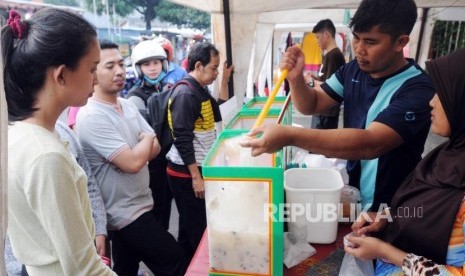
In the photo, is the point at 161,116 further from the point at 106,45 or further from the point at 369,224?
the point at 369,224

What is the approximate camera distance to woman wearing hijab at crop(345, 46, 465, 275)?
867mm

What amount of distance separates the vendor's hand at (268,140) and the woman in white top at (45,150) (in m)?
0.50

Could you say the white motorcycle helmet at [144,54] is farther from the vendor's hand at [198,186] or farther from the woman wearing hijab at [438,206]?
the woman wearing hijab at [438,206]

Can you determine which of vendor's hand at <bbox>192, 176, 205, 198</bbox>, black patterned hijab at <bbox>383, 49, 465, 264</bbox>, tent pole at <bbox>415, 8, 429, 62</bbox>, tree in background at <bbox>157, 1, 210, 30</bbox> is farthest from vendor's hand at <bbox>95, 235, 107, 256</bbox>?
tree in background at <bbox>157, 1, 210, 30</bbox>

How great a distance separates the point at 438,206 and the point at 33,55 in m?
1.17

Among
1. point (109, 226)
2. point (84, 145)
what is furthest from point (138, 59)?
point (109, 226)

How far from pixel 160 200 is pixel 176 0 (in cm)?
162

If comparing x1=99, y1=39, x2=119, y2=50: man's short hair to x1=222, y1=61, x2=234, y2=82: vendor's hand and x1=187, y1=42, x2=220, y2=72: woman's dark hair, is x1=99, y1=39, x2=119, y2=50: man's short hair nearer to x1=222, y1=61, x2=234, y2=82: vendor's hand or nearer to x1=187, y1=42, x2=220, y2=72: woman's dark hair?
x1=187, y1=42, x2=220, y2=72: woman's dark hair

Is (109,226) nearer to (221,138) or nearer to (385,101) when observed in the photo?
(221,138)

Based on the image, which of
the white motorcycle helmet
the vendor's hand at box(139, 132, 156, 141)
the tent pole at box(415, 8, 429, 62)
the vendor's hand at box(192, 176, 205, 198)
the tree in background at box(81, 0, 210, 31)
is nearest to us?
the vendor's hand at box(139, 132, 156, 141)

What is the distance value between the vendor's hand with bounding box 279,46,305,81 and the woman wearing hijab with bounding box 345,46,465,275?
623 mm

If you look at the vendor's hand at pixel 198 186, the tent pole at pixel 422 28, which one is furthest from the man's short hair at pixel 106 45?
the tent pole at pixel 422 28

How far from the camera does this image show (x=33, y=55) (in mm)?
927

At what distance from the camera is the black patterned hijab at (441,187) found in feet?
2.89
